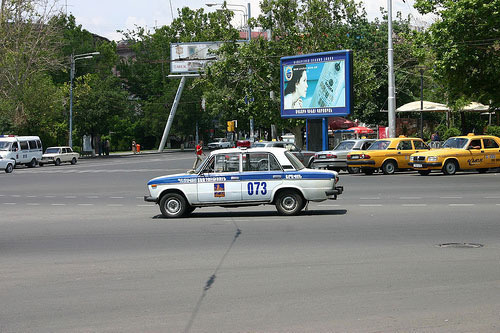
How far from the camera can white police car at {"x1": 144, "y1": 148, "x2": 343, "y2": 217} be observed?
1523cm

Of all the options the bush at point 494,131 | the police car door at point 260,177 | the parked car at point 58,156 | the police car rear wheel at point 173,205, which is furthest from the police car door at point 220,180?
the parked car at point 58,156

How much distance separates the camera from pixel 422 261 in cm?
936

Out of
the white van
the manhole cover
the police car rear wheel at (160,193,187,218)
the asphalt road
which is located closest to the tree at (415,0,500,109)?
the asphalt road

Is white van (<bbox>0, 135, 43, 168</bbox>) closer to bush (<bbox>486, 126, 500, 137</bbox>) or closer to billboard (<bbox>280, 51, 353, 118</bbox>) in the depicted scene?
billboard (<bbox>280, 51, 353, 118</bbox>)

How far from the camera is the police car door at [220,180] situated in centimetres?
1541

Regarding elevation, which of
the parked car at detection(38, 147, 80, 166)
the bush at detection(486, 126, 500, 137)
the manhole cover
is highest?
the bush at detection(486, 126, 500, 137)

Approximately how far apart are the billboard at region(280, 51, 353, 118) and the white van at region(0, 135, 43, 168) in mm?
19747

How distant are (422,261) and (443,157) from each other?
68.1 feet

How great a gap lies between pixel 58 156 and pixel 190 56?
26039 millimetres

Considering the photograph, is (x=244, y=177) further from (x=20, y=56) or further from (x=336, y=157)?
(x=20, y=56)

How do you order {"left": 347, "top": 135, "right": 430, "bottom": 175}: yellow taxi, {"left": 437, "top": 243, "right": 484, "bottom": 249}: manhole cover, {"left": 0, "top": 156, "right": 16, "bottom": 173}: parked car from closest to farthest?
{"left": 437, "top": 243, "right": 484, "bottom": 249}: manhole cover < {"left": 347, "top": 135, "right": 430, "bottom": 175}: yellow taxi < {"left": 0, "top": 156, "right": 16, "bottom": 173}: parked car

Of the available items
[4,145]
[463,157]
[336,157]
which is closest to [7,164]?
[4,145]

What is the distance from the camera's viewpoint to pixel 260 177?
50.4 feet

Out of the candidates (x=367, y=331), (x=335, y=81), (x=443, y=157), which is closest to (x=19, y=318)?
(x=367, y=331)
